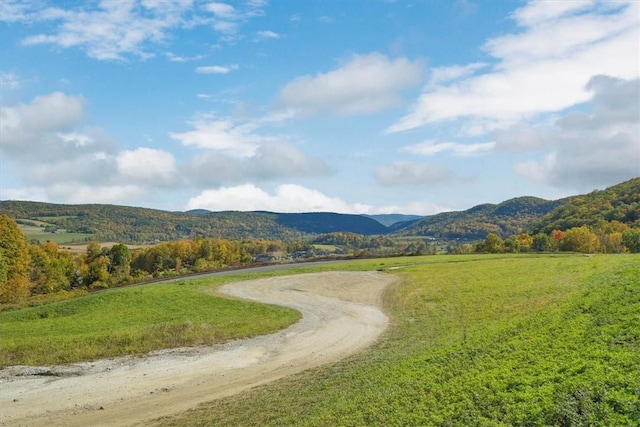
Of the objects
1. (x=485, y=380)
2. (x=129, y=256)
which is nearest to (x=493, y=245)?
(x=129, y=256)

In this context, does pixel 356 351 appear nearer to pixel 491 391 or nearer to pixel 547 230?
pixel 491 391

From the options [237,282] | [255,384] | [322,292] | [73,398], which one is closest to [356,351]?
[255,384]

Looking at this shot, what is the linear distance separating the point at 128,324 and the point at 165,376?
13.2 m

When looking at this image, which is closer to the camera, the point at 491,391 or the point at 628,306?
the point at 491,391

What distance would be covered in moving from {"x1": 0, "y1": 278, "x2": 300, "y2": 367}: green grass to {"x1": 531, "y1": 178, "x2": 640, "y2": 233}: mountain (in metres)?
128

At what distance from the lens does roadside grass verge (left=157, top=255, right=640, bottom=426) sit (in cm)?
Answer: 1195

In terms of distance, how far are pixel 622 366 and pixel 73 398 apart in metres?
19.9

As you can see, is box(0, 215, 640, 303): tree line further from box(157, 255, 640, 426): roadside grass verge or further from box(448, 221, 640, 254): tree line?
box(157, 255, 640, 426): roadside grass verge

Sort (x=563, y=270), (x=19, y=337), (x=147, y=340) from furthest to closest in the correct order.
Result: (x=563, y=270) → (x=19, y=337) → (x=147, y=340)

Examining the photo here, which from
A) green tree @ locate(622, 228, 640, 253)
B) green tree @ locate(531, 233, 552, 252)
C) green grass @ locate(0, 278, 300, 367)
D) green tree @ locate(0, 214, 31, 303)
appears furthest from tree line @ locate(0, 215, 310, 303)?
green tree @ locate(622, 228, 640, 253)

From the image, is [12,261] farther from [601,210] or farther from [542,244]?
[601,210]

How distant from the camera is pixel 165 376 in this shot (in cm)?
2234

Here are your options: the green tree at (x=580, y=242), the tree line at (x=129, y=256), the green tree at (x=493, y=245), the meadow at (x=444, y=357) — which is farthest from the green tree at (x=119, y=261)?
the green tree at (x=580, y=242)

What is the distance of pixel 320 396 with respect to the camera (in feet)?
58.2
